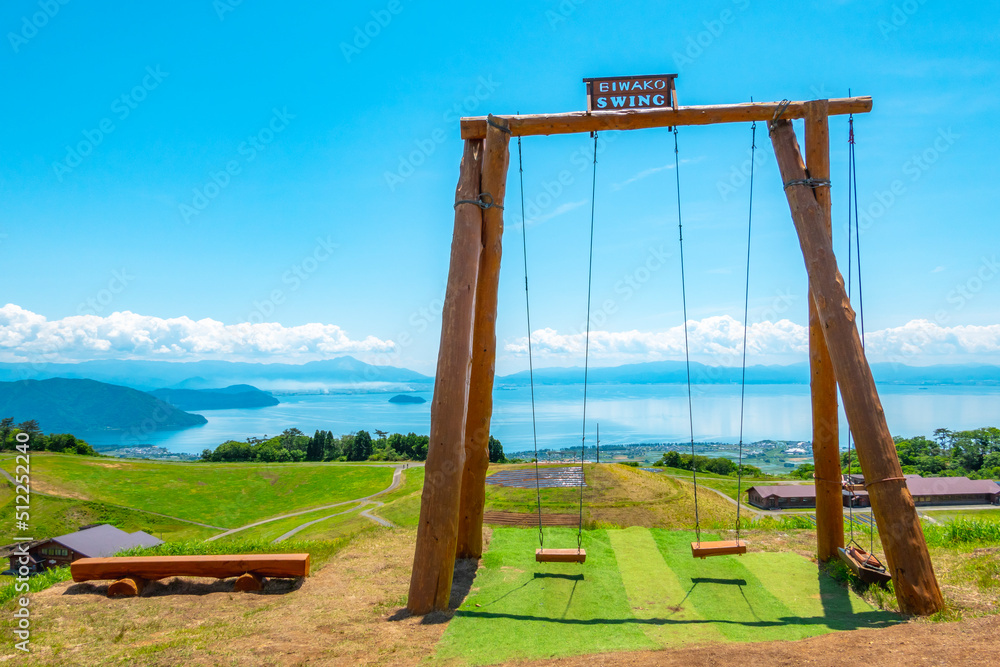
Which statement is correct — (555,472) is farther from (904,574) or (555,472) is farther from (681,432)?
(681,432)

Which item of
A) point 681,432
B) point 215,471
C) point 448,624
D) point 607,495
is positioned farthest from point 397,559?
point 681,432

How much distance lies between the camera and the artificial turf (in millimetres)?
4637

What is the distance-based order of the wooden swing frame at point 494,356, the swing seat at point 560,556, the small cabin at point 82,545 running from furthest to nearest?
1. the small cabin at point 82,545
2. the swing seat at point 560,556
3. the wooden swing frame at point 494,356

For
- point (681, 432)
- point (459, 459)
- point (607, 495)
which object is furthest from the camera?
point (681, 432)

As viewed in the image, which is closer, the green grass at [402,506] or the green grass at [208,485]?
the green grass at [402,506]

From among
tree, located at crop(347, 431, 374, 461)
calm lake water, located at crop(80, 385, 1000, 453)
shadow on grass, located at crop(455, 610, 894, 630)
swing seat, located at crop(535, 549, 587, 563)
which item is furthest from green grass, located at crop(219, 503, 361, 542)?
calm lake water, located at crop(80, 385, 1000, 453)

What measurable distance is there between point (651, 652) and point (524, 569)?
8.89 feet

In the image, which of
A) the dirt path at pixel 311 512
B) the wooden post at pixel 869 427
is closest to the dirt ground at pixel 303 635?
the wooden post at pixel 869 427

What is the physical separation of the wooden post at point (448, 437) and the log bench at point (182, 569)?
1643 mm

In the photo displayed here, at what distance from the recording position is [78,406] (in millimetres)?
106938

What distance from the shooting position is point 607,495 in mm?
19047

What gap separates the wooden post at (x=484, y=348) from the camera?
21.3ft

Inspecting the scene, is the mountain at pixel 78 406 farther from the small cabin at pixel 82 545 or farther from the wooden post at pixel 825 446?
the wooden post at pixel 825 446

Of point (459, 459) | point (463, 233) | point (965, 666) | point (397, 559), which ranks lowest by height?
point (397, 559)
